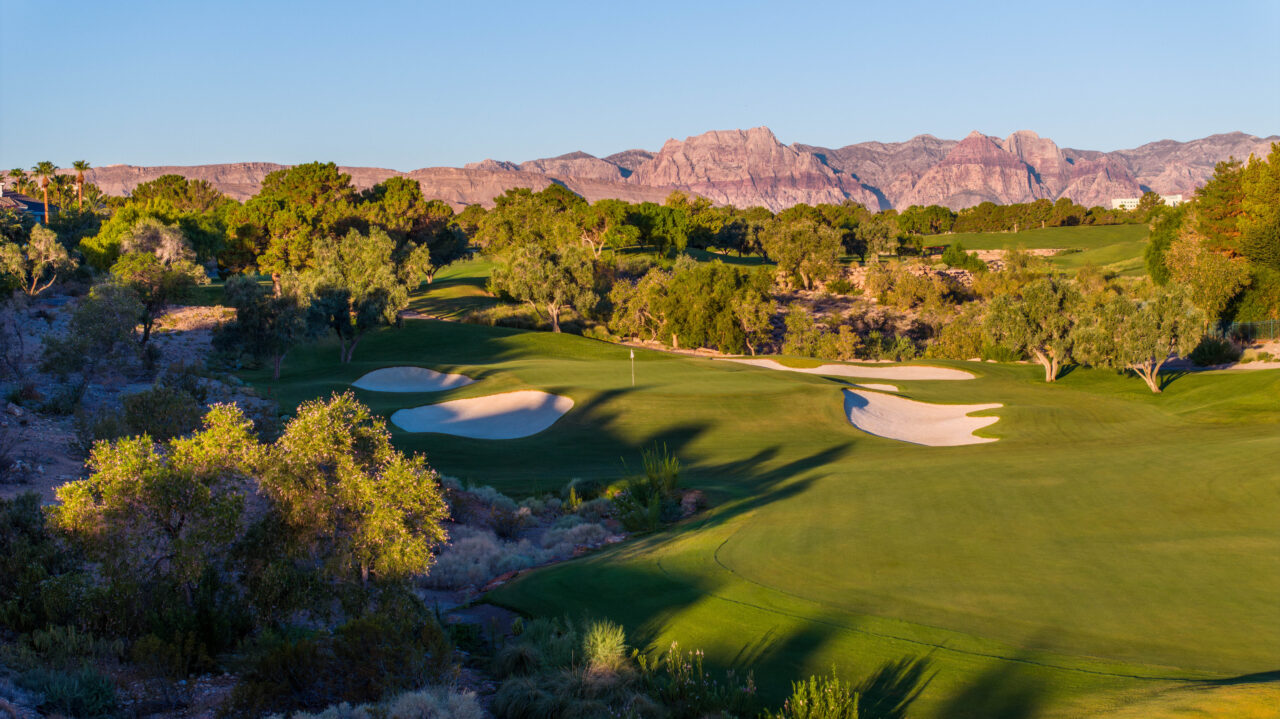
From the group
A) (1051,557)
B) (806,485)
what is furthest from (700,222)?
(1051,557)

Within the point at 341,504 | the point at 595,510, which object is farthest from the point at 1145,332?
the point at 341,504

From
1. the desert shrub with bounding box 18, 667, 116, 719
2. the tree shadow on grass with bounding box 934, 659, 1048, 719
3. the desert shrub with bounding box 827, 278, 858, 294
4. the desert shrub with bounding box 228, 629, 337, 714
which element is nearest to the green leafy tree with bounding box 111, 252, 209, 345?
the desert shrub with bounding box 18, 667, 116, 719

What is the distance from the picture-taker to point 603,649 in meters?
8.20

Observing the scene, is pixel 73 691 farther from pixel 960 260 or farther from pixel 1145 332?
pixel 960 260

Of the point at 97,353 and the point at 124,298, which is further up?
the point at 124,298

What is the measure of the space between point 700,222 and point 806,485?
93669mm

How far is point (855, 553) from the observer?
11.6 m

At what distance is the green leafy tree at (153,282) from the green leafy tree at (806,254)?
58286 millimetres

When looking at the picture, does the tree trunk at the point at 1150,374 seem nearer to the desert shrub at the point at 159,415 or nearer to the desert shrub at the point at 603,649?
the desert shrub at the point at 603,649

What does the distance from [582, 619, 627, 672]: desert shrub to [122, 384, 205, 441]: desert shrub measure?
1338cm

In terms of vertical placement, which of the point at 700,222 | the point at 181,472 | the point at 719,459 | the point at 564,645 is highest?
the point at 700,222

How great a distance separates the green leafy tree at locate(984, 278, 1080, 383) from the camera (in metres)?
37.8

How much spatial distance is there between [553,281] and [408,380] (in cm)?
2561

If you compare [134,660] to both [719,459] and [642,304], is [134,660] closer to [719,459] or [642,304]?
[719,459]
